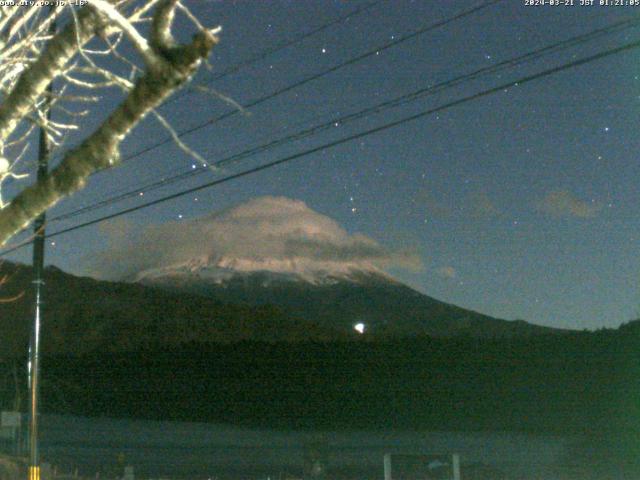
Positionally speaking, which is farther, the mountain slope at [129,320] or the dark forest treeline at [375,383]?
the mountain slope at [129,320]

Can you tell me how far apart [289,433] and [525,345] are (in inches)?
553

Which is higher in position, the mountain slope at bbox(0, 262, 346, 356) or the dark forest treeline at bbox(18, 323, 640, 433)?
the mountain slope at bbox(0, 262, 346, 356)

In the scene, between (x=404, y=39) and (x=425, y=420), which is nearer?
(x=404, y=39)

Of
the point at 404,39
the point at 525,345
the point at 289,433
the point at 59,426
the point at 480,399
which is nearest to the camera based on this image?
the point at 404,39

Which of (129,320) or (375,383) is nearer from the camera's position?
(375,383)

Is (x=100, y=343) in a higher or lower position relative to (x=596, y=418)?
higher

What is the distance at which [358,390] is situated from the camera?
5175 centimetres

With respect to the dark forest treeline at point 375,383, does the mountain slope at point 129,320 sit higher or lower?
higher

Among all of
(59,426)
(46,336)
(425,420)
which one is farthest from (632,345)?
(46,336)

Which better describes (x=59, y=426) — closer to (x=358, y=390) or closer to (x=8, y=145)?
(x=358, y=390)

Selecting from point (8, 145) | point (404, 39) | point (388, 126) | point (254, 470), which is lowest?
point (254, 470)

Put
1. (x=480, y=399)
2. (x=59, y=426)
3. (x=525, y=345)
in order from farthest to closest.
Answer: (x=59, y=426), (x=480, y=399), (x=525, y=345)

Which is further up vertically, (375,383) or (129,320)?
(129,320)

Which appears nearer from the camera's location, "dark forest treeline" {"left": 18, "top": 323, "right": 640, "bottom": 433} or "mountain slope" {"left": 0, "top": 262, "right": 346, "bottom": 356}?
"dark forest treeline" {"left": 18, "top": 323, "right": 640, "bottom": 433}
